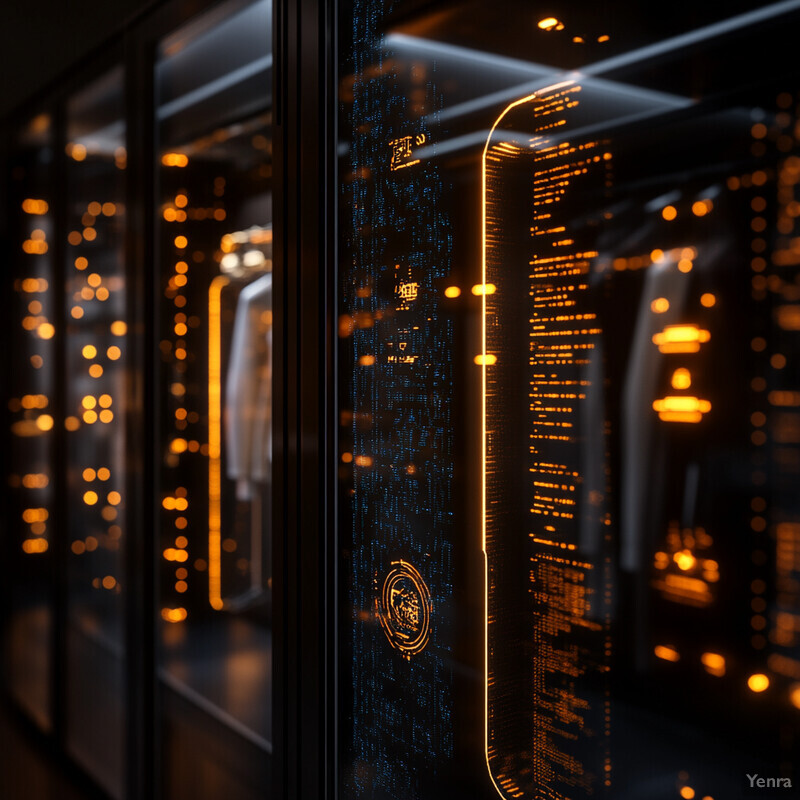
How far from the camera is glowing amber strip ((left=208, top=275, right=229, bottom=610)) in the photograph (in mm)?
1575

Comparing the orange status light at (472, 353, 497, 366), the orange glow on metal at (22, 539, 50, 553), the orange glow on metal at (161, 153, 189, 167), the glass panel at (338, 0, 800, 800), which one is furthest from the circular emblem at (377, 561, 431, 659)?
the orange glow on metal at (22, 539, 50, 553)

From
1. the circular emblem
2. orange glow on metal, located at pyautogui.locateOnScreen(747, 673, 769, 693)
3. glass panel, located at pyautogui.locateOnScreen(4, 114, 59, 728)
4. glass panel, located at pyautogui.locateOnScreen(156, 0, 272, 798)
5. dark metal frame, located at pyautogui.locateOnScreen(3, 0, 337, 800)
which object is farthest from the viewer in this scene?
glass panel, located at pyautogui.locateOnScreen(4, 114, 59, 728)

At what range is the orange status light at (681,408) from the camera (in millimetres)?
603

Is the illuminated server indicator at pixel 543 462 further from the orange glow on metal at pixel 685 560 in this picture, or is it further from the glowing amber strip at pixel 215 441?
the glowing amber strip at pixel 215 441

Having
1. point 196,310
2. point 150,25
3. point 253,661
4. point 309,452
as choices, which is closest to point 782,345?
point 309,452

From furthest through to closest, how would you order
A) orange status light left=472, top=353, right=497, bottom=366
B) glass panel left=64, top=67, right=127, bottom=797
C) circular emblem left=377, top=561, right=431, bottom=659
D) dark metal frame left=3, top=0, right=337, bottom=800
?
1. glass panel left=64, top=67, right=127, bottom=797
2. dark metal frame left=3, top=0, right=337, bottom=800
3. circular emblem left=377, top=561, right=431, bottom=659
4. orange status light left=472, top=353, right=497, bottom=366

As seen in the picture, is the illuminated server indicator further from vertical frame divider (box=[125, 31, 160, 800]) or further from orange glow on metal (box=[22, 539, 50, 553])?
orange glow on metal (box=[22, 539, 50, 553])

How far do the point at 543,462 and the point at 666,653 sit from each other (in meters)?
0.21

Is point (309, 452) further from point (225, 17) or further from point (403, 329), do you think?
point (225, 17)

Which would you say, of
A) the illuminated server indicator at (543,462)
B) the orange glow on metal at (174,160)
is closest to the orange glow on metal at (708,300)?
the illuminated server indicator at (543,462)

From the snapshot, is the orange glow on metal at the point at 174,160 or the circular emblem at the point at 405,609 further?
the orange glow on metal at the point at 174,160

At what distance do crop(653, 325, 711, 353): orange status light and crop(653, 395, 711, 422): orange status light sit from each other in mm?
41

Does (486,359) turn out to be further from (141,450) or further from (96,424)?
(96,424)

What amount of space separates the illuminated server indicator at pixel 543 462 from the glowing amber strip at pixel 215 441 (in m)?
0.90
